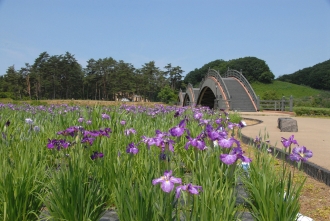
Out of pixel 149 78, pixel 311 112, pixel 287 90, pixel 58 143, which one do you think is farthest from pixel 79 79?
pixel 58 143

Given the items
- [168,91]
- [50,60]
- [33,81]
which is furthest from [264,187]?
[33,81]

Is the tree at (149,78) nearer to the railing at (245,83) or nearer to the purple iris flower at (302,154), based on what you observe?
the railing at (245,83)

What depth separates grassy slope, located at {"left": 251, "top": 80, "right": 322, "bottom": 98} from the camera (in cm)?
6392

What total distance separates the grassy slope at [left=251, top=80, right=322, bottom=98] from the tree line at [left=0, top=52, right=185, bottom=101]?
2042cm

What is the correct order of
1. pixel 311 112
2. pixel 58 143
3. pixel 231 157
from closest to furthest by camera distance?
pixel 231 157, pixel 58 143, pixel 311 112

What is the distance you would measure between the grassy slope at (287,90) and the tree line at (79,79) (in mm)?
20425

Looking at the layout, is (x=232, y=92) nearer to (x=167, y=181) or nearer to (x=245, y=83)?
(x=245, y=83)

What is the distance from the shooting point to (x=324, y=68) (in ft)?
263

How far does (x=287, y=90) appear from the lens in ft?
218

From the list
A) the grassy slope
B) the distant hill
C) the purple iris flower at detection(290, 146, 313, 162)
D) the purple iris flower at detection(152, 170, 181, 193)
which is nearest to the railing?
the purple iris flower at detection(290, 146, 313, 162)

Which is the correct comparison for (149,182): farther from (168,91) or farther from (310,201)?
(168,91)

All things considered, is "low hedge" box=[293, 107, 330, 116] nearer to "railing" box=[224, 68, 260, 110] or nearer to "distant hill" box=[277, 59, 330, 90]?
"railing" box=[224, 68, 260, 110]

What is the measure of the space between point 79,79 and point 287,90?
159 ft

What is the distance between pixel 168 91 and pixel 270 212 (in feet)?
212
